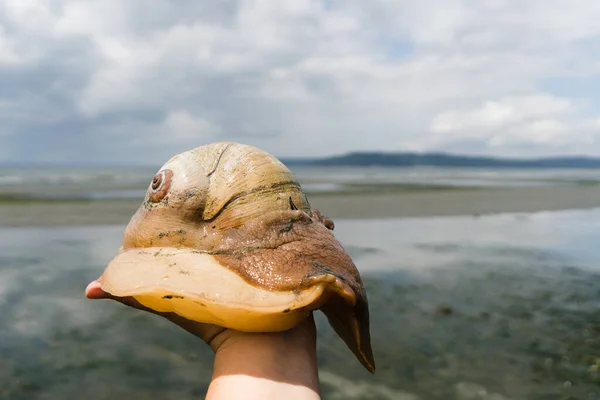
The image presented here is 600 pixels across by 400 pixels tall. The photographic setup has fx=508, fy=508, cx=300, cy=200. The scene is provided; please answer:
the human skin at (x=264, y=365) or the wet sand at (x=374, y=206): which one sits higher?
the human skin at (x=264, y=365)

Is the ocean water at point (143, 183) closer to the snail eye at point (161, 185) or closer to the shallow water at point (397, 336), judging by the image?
the shallow water at point (397, 336)

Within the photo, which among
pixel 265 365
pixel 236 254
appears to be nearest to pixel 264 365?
pixel 265 365

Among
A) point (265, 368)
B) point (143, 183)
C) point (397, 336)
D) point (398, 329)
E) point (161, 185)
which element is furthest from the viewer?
point (143, 183)

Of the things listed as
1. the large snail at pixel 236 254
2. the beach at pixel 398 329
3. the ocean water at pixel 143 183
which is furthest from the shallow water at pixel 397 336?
the ocean water at pixel 143 183

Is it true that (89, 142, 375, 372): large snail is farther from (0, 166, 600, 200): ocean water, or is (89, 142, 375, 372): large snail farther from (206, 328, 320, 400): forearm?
(0, 166, 600, 200): ocean water

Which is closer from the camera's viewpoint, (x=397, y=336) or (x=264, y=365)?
(x=264, y=365)

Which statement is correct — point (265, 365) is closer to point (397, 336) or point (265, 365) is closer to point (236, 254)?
point (236, 254)
